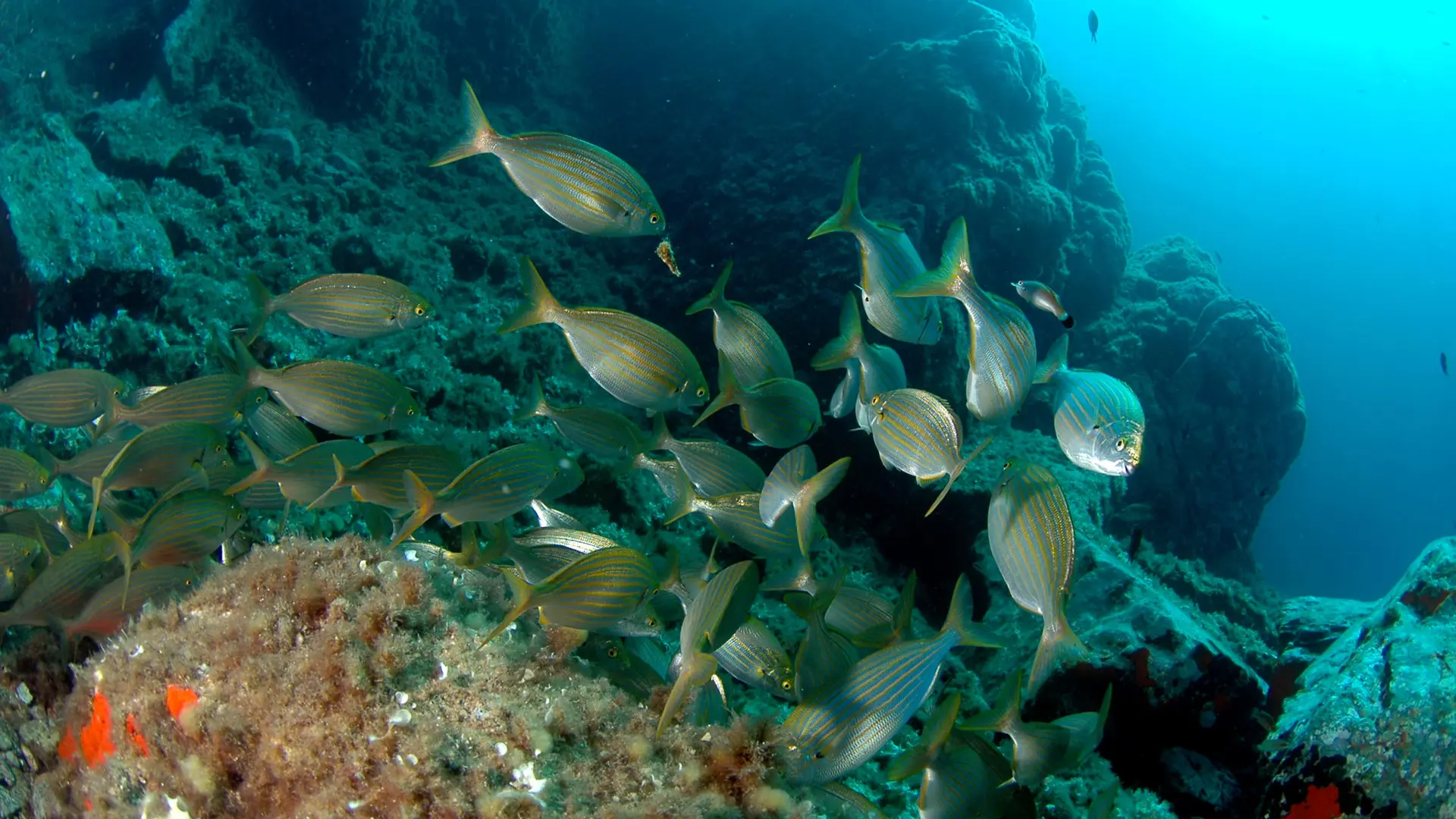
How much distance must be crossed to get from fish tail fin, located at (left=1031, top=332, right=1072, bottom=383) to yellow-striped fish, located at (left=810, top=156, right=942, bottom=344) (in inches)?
25.0

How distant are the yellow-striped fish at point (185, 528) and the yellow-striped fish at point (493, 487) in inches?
31.0

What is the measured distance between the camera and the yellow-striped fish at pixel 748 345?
3311 millimetres

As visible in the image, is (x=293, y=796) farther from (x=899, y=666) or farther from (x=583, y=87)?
(x=583, y=87)

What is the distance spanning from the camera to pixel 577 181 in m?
2.80

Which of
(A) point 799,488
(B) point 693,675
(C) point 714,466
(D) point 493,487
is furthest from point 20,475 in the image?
(A) point 799,488

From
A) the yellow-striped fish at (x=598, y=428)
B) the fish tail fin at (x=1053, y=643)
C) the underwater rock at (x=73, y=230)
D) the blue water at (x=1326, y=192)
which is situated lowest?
the underwater rock at (x=73, y=230)

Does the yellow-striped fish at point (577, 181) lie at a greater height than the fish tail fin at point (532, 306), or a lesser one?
greater

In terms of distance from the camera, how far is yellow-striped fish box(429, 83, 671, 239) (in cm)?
279

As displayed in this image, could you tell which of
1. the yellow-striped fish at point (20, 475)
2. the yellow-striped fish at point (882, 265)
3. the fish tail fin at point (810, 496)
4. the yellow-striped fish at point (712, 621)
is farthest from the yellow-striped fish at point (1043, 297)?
the yellow-striped fish at point (20, 475)

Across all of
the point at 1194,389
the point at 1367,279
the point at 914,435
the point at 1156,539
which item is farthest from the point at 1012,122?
the point at 1367,279

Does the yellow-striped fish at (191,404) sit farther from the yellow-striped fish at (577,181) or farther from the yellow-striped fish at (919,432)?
the yellow-striped fish at (919,432)

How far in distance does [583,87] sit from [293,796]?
14.5 m

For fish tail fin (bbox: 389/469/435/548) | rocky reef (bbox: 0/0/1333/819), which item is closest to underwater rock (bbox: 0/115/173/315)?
rocky reef (bbox: 0/0/1333/819)

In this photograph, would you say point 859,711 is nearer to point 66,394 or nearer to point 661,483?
point 661,483
